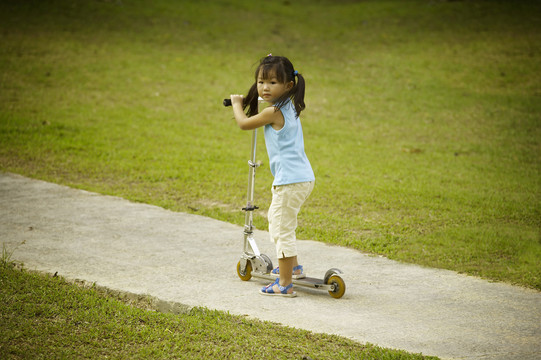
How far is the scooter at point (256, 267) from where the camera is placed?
3998 mm

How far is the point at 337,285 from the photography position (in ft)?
13.1

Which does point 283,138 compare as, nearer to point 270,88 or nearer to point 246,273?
point 270,88

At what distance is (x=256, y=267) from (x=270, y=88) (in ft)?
4.46

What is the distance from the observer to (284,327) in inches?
137

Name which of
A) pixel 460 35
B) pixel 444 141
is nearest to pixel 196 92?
pixel 444 141

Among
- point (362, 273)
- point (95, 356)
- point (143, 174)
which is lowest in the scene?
point (95, 356)

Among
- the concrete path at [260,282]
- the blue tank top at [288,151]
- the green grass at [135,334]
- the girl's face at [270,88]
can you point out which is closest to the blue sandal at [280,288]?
the concrete path at [260,282]

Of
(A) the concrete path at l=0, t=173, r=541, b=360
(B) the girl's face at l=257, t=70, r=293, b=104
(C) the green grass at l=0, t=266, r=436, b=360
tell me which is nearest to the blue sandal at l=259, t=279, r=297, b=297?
(A) the concrete path at l=0, t=173, r=541, b=360

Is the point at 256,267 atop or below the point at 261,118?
below

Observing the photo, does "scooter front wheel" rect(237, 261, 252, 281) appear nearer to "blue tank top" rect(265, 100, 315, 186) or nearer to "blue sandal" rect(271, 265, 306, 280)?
"blue sandal" rect(271, 265, 306, 280)

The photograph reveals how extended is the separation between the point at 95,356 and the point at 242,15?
1622cm

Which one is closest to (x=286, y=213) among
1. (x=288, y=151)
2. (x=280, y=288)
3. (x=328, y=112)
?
(x=288, y=151)

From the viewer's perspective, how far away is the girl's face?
391 cm

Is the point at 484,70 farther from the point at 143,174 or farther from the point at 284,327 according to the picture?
the point at 284,327
